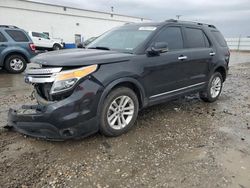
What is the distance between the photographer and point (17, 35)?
11.1 metres

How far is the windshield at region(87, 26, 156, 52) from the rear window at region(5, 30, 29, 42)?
7.05 m

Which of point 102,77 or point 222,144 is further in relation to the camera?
point 222,144

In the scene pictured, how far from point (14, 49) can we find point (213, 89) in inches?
322

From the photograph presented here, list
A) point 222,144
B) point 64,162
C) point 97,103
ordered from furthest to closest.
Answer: point 222,144 → point 97,103 → point 64,162

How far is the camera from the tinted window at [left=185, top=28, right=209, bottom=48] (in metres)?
5.49

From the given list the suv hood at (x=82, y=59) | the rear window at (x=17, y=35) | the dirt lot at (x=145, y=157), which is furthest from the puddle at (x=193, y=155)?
the rear window at (x=17, y=35)

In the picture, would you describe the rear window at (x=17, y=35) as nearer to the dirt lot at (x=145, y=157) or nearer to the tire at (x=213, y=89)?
the dirt lot at (x=145, y=157)

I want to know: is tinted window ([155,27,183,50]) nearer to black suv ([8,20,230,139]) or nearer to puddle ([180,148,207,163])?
black suv ([8,20,230,139])

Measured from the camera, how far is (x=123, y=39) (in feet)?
16.1

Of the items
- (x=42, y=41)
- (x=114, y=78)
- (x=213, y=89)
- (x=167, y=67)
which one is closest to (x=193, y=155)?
(x=114, y=78)

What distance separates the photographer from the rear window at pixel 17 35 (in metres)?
11.0

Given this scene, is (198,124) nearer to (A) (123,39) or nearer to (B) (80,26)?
(A) (123,39)

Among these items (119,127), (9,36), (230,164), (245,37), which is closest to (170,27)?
(119,127)

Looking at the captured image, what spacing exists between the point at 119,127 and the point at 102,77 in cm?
91
